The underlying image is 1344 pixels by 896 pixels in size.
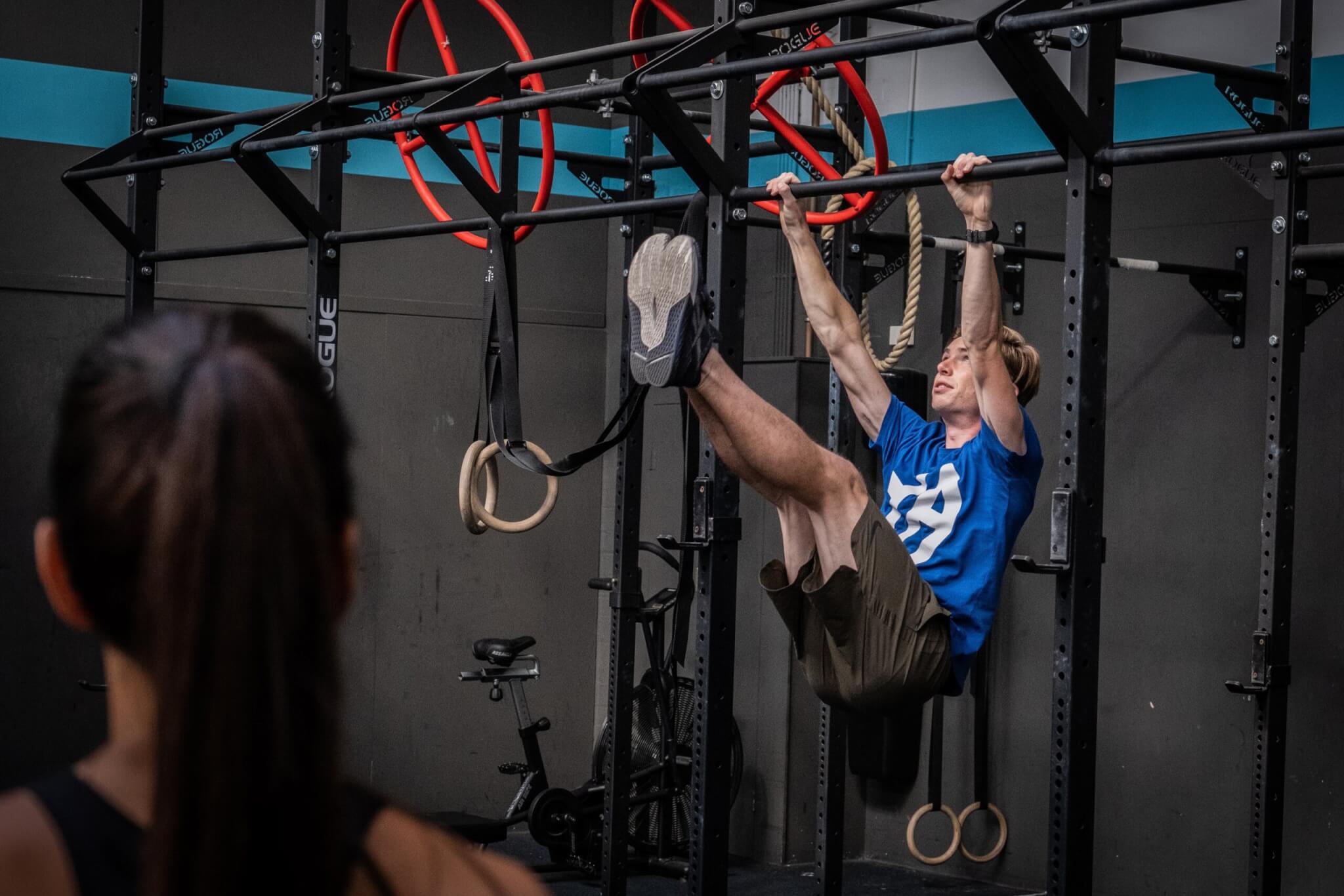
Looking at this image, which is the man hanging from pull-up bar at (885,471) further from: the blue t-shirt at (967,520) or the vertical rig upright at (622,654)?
the vertical rig upright at (622,654)

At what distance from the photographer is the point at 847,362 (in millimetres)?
3924

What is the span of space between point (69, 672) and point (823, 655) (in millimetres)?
3311

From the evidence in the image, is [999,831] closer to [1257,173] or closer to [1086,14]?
[1257,173]

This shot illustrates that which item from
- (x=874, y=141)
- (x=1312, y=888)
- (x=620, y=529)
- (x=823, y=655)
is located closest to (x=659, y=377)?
(x=823, y=655)

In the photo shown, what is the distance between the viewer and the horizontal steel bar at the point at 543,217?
10.8 ft

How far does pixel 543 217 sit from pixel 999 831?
3085mm

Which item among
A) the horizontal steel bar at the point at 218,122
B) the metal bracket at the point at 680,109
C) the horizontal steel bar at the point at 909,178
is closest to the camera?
the horizontal steel bar at the point at 909,178

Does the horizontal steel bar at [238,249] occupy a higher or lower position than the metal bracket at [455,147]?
lower

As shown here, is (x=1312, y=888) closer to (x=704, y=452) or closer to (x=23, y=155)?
(x=704, y=452)

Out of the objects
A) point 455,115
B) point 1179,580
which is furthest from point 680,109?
point 1179,580

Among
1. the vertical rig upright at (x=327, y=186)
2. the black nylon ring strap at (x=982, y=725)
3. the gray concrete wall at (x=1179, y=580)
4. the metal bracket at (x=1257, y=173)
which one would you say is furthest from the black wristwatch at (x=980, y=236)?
the black nylon ring strap at (x=982, y=725)

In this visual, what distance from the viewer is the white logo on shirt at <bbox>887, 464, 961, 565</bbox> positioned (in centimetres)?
353

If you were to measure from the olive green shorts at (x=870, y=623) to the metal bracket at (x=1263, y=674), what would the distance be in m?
0.97

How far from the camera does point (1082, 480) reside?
262cm
